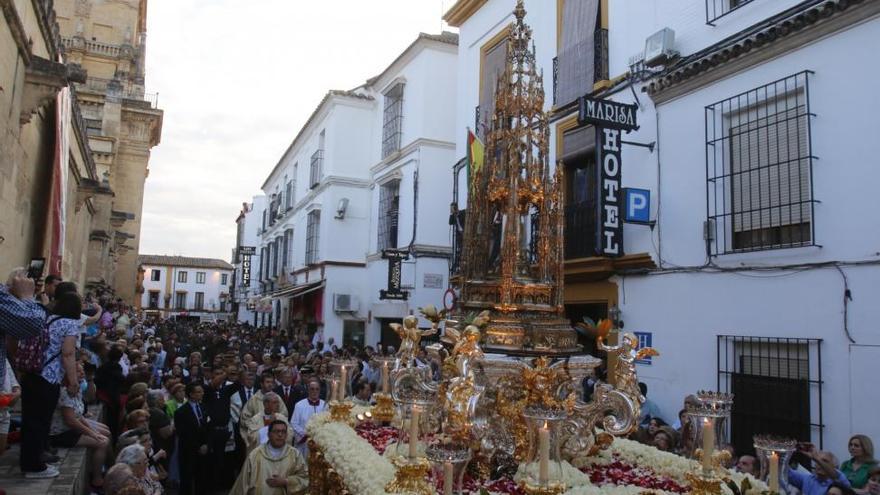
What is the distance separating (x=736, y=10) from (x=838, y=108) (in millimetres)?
2286

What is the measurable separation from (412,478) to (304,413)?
13.5 ft

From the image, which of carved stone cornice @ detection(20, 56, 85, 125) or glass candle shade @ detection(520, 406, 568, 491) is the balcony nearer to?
glass candle shade @ detection(520, 406, 568, 491)

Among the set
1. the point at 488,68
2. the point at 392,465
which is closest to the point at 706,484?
the point at 392,465

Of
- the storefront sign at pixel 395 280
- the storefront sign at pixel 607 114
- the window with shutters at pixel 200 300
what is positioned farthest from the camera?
the window with shutters at pixel 200 300

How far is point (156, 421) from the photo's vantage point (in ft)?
22.6

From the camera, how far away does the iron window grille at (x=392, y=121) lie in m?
21.2

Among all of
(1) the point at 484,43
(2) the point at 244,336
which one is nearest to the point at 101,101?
(2) the point at 244,336

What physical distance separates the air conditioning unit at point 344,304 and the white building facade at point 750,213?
1238 centimetres

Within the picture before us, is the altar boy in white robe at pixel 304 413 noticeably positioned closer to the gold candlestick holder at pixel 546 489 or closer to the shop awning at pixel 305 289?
the gold candlestick holder at pixel 546 489

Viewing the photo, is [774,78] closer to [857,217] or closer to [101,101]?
[857,217]

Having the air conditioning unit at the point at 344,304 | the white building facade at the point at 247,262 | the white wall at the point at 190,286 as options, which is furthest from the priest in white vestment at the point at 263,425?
the white wall at the point at 190,286

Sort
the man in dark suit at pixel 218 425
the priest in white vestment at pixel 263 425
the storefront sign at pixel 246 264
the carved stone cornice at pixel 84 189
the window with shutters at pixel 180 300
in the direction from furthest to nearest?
the window with shutters at pixel 180 300 → the storefront sign at pixel 246 264 → the carved stone cornice at pixel 84 189 → the man in dark suit at pixel 218 425 → the priest in white vestment at pixel 263 425

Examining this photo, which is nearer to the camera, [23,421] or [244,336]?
[23,421]

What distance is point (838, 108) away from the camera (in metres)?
7.68
